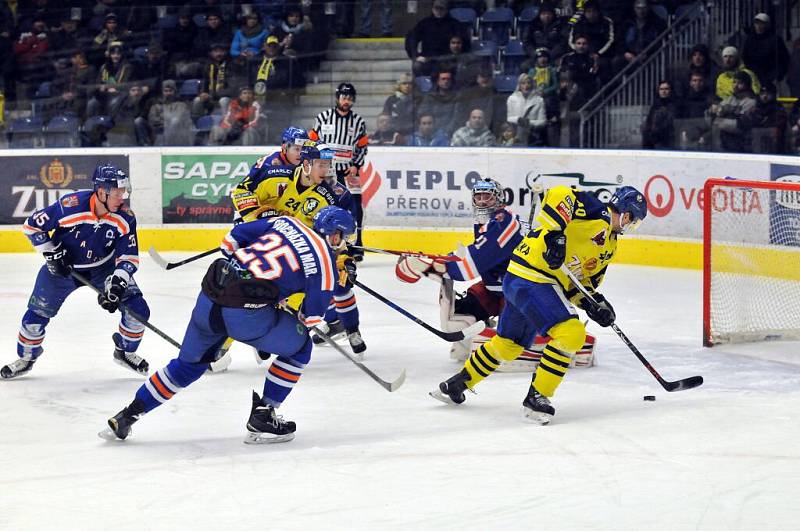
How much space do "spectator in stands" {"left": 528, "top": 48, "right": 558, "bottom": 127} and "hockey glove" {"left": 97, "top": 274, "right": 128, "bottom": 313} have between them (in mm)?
4890

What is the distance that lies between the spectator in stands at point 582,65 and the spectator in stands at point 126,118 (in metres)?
3.34

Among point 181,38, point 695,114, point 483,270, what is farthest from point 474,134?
point 483,270

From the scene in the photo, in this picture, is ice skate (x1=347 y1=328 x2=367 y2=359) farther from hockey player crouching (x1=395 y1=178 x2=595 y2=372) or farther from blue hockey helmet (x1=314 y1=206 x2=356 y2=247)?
blue hockey helmet (x1=314 y1=206 x2=356 y2=247)

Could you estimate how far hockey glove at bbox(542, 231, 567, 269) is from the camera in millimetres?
5641

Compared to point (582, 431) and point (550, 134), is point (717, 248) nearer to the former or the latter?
point (582, 431)

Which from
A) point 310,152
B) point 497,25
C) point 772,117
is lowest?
point 310,152

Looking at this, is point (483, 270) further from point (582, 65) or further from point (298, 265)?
point (582, 65)

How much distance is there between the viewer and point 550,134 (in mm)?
10250

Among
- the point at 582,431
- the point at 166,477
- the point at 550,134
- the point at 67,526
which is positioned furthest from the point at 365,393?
the point at 550,134

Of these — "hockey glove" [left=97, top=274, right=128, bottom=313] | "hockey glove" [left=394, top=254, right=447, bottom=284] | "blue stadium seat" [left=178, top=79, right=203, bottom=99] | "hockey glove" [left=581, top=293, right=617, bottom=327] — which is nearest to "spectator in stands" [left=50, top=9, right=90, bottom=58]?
"blue stadium seat" [left=178, top=79, right=203, bottom=99]

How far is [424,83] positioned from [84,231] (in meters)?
4.80

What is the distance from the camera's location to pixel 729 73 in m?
9.74

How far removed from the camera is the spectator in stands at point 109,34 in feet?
36.8

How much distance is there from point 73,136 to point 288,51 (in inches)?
72.5
